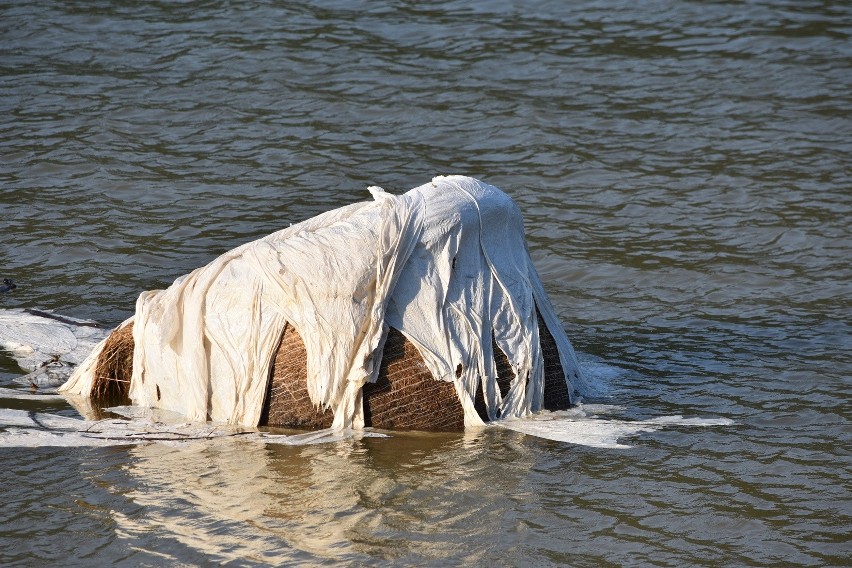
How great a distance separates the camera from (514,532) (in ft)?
16.9

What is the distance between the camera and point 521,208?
10320mm

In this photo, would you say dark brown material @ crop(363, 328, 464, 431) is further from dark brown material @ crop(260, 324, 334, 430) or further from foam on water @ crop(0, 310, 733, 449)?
dark brown material @ crop(260, 324, 334, 430)

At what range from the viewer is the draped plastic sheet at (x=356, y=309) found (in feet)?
19.6

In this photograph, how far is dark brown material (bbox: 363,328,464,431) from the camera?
6.05 meters

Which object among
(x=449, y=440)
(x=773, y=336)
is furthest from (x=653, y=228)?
(x=449, y=440)

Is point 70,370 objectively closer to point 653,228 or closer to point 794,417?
point 794,417

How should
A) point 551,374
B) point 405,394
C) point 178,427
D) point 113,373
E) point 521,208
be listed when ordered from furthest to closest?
point 521,208 < point 113,373 < point 551,374 < point 178,427 < point 405,394

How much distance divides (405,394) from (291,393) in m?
0.60

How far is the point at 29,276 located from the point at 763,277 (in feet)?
18.4

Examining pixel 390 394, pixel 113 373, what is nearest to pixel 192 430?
pixel 113 373

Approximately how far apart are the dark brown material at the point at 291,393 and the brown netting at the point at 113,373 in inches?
39.3

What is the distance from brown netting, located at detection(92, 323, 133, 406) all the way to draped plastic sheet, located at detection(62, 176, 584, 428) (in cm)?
30

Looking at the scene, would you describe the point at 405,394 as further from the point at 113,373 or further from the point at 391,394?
the point at 113,373

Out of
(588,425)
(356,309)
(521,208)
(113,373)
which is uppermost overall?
(356,309)
